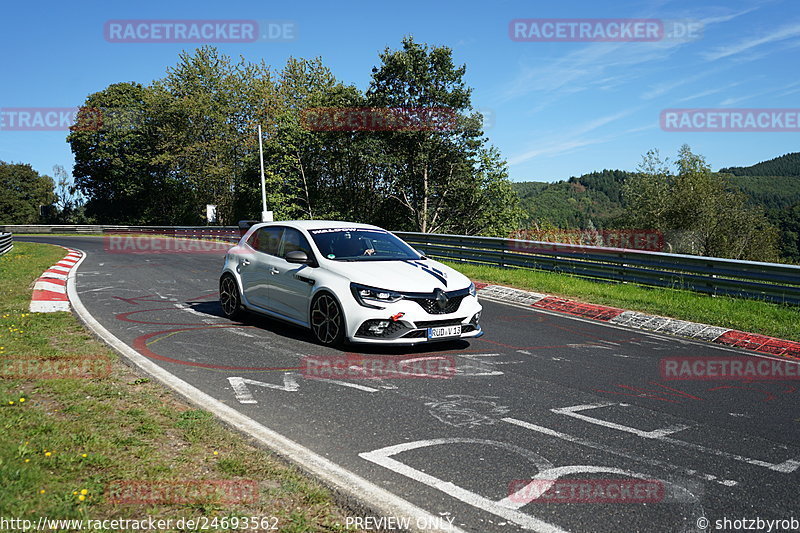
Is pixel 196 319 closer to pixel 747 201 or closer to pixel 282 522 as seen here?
pixel 282 522

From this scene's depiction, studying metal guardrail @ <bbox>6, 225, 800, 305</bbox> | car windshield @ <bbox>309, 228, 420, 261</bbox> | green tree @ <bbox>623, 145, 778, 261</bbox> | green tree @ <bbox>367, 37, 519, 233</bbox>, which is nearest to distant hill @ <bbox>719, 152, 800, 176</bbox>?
green tree @ <bbox>623, 145, 778, 261</bbox>

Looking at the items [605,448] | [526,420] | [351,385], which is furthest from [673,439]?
[351,385]

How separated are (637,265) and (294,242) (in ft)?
27.5

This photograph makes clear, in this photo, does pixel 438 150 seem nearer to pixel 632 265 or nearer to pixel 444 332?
pixel 632 265

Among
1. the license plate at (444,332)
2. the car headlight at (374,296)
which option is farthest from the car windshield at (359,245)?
the license plate at (444,332)

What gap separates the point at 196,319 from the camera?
31.7 feet

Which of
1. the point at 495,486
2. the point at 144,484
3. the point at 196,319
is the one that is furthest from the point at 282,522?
the point at 196,319

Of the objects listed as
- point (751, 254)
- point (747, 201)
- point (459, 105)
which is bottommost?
point (751, 254)

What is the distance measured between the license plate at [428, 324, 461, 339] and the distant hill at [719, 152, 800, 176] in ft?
568

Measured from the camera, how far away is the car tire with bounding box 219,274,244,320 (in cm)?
958

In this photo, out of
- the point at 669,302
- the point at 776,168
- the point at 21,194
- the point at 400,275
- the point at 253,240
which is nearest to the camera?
the point at 400,275

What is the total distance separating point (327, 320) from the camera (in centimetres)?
779

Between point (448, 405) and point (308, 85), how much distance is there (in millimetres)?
57033

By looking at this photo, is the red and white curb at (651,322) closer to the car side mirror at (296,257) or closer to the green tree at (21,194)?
the car side mirror at (296,257)
